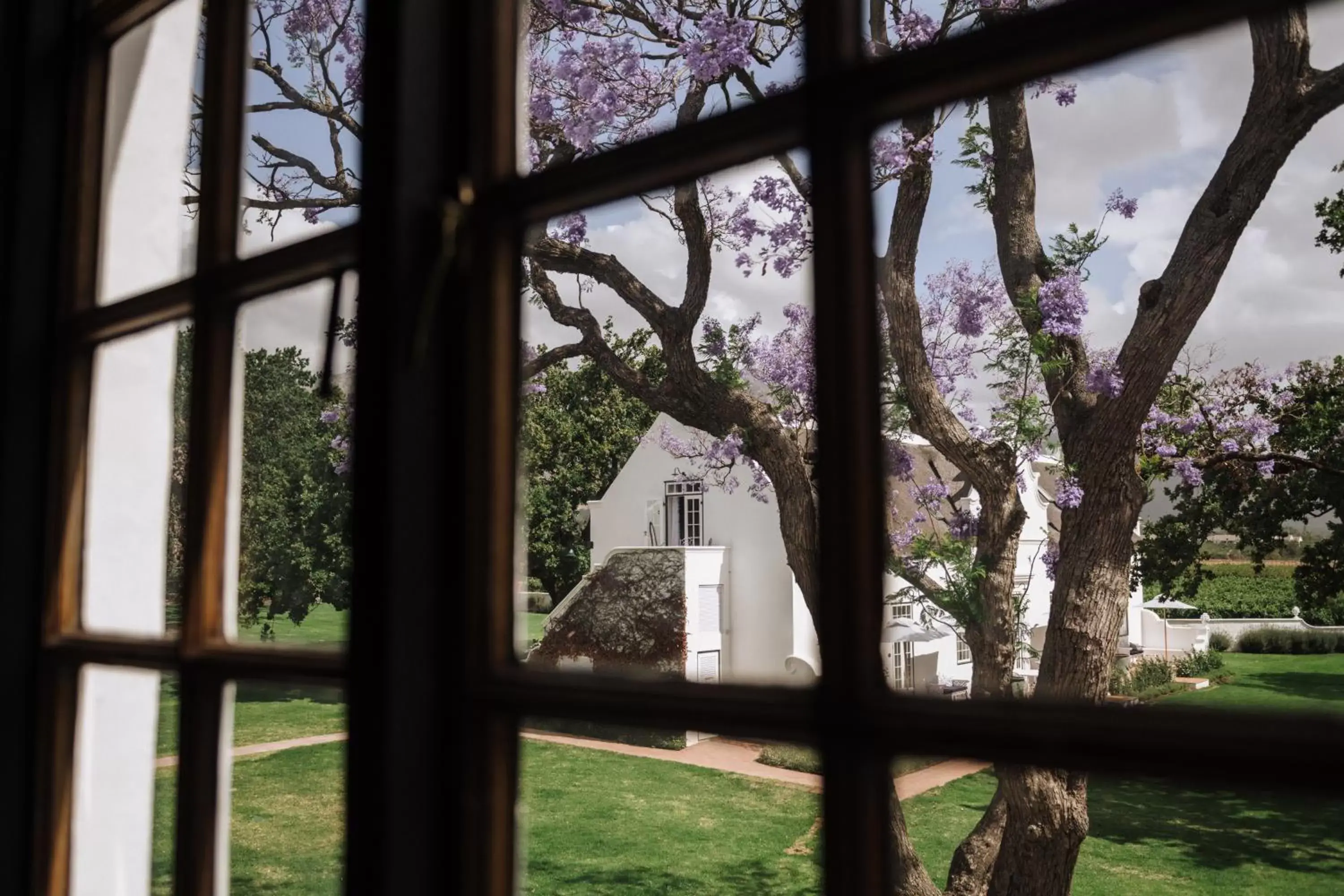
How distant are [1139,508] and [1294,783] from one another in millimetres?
274

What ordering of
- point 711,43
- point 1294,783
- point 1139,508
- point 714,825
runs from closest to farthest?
point 1294,783, point 1139,508, point 714,825, point 711,43

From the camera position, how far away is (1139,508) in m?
0.63

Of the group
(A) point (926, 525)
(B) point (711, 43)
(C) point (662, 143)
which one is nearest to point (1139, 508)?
(A) point (926, 525)

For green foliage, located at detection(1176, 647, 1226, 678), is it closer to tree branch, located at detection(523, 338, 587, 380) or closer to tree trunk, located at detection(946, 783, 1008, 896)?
tree trunk, located at detection(946, 783, 1008, 896)

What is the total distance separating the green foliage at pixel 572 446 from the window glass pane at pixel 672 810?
0.14 meters

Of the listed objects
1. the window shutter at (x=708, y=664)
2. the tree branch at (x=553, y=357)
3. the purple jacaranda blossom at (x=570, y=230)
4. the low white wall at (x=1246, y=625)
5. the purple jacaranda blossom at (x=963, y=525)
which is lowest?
the window shutter at (x=708, y=664)

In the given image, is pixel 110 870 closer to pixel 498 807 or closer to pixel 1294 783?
pixel 498 807

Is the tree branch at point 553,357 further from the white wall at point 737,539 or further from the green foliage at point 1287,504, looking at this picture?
the green foliage at point 1287,504

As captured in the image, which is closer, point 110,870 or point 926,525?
point 926,525

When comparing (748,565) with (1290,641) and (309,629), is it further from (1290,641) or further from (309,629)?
(309,629)

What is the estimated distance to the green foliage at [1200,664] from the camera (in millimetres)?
517

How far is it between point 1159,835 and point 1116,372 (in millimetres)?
277

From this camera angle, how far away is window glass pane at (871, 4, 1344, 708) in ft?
1.67

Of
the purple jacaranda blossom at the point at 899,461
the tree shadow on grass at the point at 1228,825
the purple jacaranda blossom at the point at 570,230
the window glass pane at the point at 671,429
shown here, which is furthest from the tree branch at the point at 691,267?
the tree shadow on grass at the point at 1228,825
